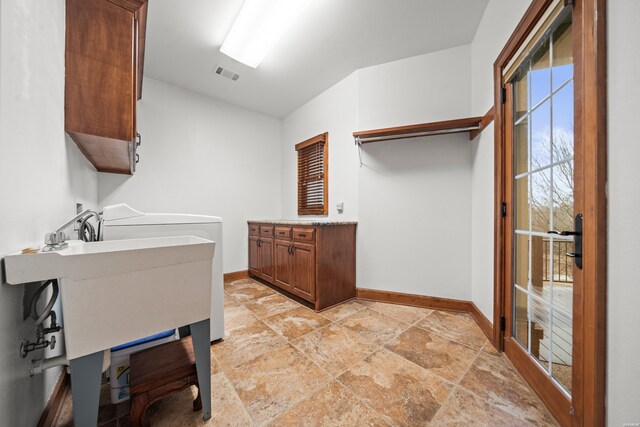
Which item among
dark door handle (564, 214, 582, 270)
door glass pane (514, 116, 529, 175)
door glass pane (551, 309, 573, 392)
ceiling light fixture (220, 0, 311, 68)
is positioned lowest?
door glass pane (551, 309, 573, 392)

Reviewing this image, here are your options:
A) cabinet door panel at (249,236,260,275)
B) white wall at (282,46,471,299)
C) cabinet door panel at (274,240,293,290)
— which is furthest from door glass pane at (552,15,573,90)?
cabinet door panel at (249,236,260,275)

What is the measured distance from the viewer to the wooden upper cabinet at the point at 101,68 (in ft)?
4.03

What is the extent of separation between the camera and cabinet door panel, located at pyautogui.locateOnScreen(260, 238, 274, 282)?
2972mm

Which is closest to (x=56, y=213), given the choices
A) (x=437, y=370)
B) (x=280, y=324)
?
(x=280, y=324)

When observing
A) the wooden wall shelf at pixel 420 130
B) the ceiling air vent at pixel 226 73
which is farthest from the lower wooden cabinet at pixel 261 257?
the ceiling air vent at pixel 226 73

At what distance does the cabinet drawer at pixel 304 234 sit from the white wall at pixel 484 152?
155 centimetres

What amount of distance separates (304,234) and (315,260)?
311mm

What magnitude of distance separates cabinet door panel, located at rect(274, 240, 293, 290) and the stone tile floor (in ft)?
1.95

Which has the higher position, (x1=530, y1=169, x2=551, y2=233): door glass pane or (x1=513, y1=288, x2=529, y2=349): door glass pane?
(x1=530, y1=169, x2=551, y2=233): door glass pane

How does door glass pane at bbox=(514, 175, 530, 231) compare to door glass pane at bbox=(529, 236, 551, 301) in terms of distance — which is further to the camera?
door glass pane at bbox=(514, 175, 530, 231)

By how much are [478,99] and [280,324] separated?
2.76 meters
